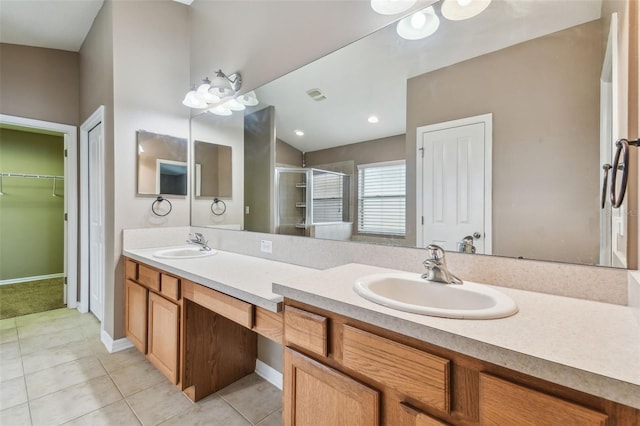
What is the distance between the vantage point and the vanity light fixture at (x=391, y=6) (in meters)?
1.37

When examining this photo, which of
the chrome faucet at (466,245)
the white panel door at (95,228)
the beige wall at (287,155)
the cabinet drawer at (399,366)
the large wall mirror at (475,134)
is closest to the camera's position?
the cabinet drawer at (399,366)

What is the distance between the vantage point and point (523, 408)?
596 mm

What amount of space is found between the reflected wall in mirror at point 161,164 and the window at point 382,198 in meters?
1.88

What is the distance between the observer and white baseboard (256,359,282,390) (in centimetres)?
193

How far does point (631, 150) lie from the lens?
35.1 inches

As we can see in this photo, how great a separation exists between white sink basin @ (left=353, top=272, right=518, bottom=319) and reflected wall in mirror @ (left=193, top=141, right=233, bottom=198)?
1.73 metres

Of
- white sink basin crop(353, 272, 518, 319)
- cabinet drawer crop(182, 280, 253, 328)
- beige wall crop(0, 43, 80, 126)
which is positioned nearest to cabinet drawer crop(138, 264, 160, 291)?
cabinet drawer crop(182, 280, 253, 328)

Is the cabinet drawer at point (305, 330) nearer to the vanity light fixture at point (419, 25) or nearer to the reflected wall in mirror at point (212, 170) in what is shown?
the vanity light fixture at point (419, 25)

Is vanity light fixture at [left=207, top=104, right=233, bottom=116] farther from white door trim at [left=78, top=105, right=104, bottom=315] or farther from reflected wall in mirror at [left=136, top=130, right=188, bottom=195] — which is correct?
white door trim at [left=78, top=105, right=104, bottom=315]

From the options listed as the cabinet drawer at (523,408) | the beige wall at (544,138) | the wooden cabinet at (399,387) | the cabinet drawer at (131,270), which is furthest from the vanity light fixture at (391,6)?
the cabinet drawer at (131,270)

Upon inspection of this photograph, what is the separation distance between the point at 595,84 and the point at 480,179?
445 mm

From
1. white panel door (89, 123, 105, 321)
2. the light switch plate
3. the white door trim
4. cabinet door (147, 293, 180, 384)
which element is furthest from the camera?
the white door trim

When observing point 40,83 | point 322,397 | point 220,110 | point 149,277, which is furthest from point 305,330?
point 40,83

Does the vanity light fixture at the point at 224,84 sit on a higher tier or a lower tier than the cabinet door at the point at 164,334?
higher
